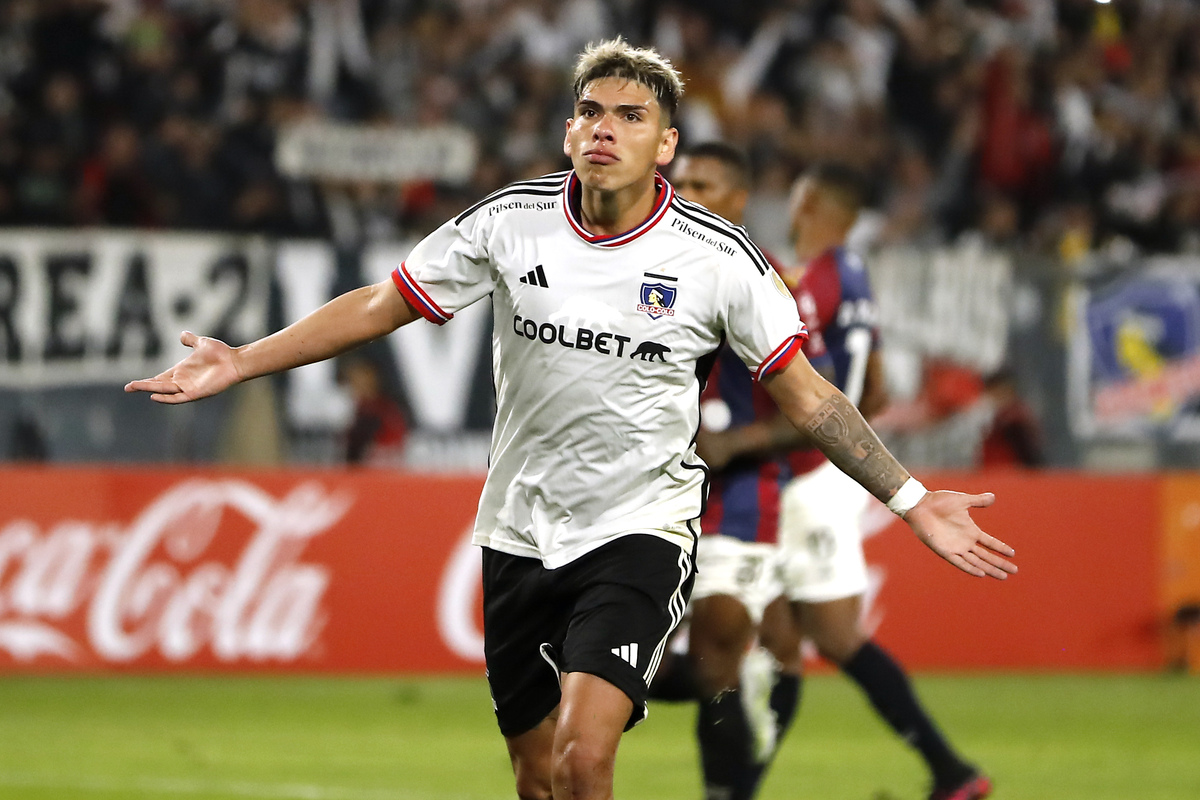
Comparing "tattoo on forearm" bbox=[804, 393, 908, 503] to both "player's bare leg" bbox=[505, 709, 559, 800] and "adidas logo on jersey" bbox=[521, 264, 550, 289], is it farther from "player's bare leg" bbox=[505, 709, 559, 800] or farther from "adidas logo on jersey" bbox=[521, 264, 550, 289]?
"player's bare leg" bbox=[505, 709, 559, 800]

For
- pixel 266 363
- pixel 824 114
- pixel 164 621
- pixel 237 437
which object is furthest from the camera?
pixel 824 114

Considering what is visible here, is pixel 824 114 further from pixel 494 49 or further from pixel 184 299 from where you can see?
pixel 184 299

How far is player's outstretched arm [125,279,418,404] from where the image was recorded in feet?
16.2

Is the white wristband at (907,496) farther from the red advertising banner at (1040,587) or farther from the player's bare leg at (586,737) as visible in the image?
the red advertising banner at (1040,587)

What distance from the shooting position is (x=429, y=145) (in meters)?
14.3

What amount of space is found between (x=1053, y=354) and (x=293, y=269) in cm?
553

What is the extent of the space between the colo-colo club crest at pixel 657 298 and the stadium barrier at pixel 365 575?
7.40 meters

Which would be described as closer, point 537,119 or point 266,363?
point 266,363

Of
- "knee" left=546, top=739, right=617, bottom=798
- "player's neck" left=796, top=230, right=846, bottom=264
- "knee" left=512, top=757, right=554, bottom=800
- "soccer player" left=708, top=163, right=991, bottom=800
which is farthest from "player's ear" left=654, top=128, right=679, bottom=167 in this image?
"player's neck" left=796, top=230, right=846, bottom=264

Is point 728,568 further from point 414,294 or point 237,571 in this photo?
point 237,571

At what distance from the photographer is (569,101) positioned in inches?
631

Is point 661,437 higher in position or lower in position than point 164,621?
higher

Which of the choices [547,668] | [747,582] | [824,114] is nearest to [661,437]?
[547,668]

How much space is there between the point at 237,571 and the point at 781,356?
767 cm
